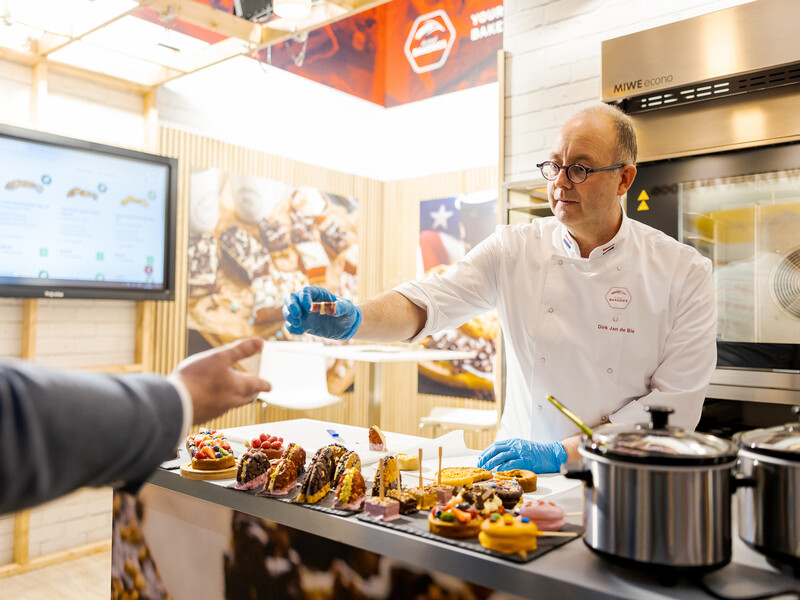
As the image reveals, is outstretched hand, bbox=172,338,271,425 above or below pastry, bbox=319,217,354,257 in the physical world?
below

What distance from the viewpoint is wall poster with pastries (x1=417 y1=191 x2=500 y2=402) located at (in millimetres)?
5762

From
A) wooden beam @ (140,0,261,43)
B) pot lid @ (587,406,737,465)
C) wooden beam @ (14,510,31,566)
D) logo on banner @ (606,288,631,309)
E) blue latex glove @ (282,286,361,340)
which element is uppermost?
wooden beam @ (140,0,261,43)

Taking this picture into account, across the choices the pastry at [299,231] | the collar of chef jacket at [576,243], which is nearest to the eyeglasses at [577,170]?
the collar of chef jacket at [576,243]

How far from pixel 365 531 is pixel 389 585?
129 millimetres

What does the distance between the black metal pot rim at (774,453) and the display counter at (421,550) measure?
20 centimetres

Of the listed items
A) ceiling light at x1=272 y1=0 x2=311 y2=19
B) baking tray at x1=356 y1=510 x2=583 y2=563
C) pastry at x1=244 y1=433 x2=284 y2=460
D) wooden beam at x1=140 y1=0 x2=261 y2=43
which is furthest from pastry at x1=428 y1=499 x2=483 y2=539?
wooden beam at x1=140 y1=0 x2=261 y2=43

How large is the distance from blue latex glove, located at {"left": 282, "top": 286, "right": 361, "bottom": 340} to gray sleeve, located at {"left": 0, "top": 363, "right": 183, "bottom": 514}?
2.96 feet

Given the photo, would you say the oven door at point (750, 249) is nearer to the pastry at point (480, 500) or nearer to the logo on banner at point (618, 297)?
the logo on banner at point (618, 297)

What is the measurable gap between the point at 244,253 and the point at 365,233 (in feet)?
5.14

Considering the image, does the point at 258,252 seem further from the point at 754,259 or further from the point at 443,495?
the point at 443,495

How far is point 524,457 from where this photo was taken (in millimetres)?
1718

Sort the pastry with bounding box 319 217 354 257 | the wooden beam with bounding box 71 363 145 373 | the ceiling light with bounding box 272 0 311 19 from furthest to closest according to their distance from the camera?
the pastry with bounding box 319 217 354 257 → the wooden beam with bounding box 71 363 145 373 → the ceiling light with bounding box 272 0 311 19

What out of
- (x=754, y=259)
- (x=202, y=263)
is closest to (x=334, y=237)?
(x=202, y=263)

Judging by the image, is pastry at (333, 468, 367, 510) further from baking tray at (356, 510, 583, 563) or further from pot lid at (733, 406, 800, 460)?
pot lid at (733, 406, 800, 460)
